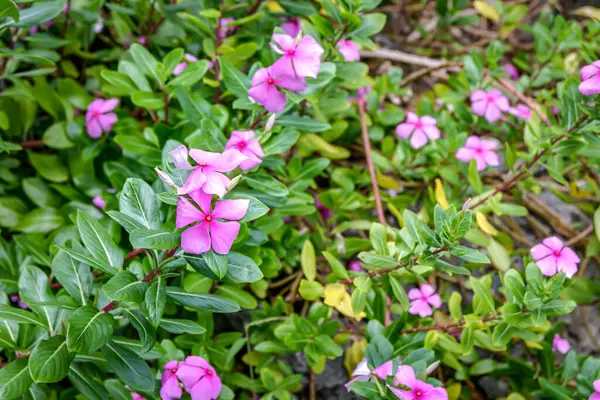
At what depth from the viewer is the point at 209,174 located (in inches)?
43.0

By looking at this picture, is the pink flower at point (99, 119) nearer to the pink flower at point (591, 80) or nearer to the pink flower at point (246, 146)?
the pink flower at point (246, 146)

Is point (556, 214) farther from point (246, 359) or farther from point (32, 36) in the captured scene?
point (32, 36)

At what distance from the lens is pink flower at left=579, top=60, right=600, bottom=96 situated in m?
1.58

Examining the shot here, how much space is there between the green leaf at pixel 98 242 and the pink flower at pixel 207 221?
12.3 inches

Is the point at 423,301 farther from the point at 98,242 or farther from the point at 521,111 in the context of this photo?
the point at 98,242

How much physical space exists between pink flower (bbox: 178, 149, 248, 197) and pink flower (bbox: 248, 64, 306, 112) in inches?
18.8

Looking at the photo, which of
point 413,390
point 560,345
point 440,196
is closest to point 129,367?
point 413,390

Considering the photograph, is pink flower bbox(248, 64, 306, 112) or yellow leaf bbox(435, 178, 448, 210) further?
yellow leaf bbox(435, 178, 448, 210)

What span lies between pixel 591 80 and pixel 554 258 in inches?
21.5

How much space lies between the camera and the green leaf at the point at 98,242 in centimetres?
135

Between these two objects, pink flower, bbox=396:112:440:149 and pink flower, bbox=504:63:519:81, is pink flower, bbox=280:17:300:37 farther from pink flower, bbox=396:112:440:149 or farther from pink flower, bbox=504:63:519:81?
pink flower, bbox=504:63:519:81

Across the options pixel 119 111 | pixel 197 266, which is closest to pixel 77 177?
pixel 119 111

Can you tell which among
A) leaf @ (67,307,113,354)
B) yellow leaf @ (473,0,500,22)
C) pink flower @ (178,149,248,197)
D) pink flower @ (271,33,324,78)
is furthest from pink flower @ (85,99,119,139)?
yellow leaf @ (473,0,500,22)

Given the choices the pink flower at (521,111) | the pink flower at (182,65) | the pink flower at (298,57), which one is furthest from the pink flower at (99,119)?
the pink flower at (521,111)
